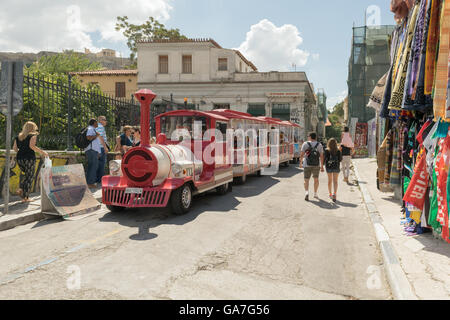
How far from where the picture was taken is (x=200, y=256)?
479 cm

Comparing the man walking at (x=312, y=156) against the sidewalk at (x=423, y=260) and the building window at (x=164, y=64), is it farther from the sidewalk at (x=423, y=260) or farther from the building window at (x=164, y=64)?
the building window at (x=164, y=64)

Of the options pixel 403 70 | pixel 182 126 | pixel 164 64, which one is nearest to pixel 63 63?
pixel 164 64

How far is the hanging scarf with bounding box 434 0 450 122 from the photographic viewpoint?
14.3 ft

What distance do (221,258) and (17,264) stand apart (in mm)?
2456

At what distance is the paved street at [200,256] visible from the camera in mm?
3729

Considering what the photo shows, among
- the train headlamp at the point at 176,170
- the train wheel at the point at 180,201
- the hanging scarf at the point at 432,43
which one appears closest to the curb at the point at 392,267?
the hanging scarf at the point at 432,43

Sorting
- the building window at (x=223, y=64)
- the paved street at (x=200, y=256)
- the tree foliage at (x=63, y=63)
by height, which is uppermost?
the tree foliage at (x=63, y=63)

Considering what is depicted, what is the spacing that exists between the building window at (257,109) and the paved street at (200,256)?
24.2 metres

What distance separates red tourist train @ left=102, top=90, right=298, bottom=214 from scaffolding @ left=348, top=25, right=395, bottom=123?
58.7 feet

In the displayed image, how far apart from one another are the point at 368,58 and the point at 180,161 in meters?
24.3

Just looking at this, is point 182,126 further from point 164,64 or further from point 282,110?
point 164,64

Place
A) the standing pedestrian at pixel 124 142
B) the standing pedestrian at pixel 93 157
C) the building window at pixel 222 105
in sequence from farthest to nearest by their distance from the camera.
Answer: the building window at pixel 222 105 < the standing pedestrian at pixel 124 142 < the standing pedestrian at pixel 93 157

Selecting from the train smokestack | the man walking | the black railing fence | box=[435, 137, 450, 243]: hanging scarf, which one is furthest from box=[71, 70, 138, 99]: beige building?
box=[435, 137, 450, 243]: hanging scarf
